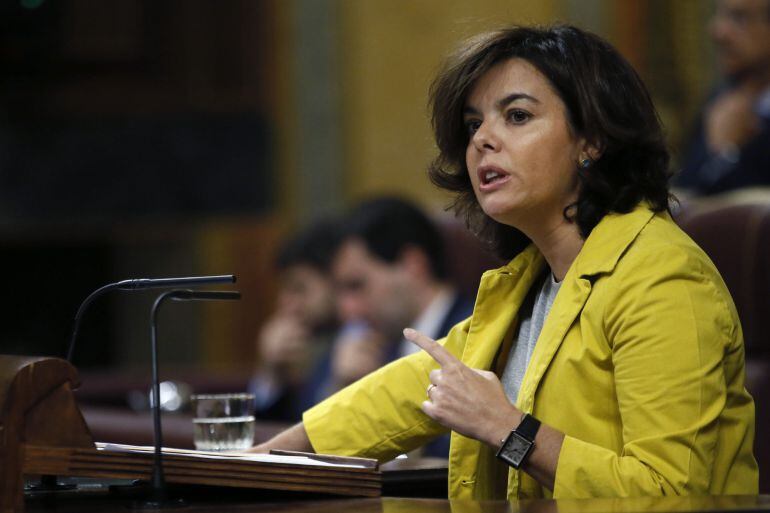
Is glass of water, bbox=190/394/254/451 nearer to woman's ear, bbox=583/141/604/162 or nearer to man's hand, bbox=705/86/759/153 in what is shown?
woman's ear, bbox=583/141/604/162

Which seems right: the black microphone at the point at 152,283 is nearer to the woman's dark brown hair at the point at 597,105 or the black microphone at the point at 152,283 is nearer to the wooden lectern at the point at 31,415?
the wooden lectern at the point at 31,415

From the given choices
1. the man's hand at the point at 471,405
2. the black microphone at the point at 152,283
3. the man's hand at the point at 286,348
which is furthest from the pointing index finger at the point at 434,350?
the man's hand at the point at 286,348

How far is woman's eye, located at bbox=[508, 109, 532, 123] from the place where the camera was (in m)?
2.01

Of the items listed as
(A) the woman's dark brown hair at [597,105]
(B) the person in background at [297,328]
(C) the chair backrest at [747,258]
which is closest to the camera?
(A) the woman's dark brown hair at [597,105]

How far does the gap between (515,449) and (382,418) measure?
0.42 meters

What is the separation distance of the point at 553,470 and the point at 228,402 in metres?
0.75

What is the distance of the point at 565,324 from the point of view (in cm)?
186

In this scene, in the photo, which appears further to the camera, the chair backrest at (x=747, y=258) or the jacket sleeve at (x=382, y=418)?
the chair backrest at (x=747, y=258)

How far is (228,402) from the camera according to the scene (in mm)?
2309

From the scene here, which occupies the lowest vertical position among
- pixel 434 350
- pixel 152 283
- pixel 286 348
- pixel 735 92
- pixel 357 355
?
pixel 286 348

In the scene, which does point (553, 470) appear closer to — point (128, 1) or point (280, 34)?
point (280, 34)

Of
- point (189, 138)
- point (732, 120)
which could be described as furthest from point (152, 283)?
point (189, 138)

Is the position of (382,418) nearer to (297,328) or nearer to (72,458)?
(72,458)

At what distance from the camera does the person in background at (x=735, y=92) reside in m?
3.85
